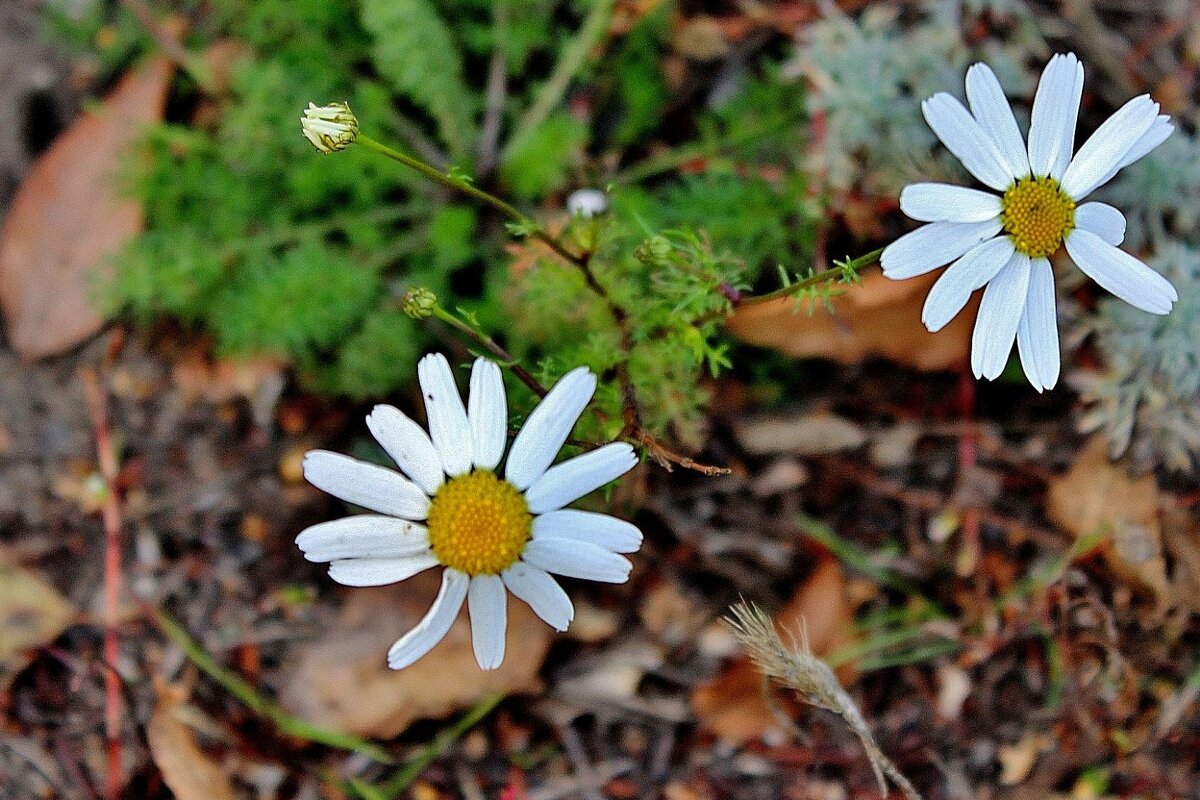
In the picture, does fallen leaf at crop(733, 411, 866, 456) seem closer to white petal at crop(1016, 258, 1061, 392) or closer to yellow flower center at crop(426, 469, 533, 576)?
white petal at crop(1016, 258, 1061, 392)

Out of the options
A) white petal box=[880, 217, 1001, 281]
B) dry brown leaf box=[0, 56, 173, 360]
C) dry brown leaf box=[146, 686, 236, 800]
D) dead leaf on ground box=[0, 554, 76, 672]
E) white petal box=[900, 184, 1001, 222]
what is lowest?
dry brown leaf box=[146, 686, 236, 800]

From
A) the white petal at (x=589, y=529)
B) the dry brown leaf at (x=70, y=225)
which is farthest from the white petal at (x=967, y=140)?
the dry brown leaf at (x=70, y=225)

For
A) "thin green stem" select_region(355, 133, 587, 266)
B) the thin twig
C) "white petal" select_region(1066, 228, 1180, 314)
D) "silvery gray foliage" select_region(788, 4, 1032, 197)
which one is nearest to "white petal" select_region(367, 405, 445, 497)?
"thin green stem" select_region(355, 133, 587, 266)

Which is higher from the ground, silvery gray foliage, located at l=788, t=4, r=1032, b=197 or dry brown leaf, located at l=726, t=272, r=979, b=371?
silvery gray foliage, located at l=788, t=4, r=1032, b=197

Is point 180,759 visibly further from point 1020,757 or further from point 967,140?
point 967,140

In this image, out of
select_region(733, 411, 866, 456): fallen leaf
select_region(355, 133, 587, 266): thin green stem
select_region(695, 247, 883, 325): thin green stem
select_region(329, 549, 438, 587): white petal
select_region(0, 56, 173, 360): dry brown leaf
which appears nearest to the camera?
select_region(355, 133, 587, 266): thin green stem

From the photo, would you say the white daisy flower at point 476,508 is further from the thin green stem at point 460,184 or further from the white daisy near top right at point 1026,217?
the white daisy near top right at point 1026,217

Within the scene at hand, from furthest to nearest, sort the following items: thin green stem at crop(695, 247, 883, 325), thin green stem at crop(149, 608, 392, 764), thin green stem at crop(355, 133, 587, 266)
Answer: thin green stem at crop(149, 608, 392, 764) → thin green stem at crop(695, 247, 883, 325) → thin green stem at crop(355, 133, 587, 266)
